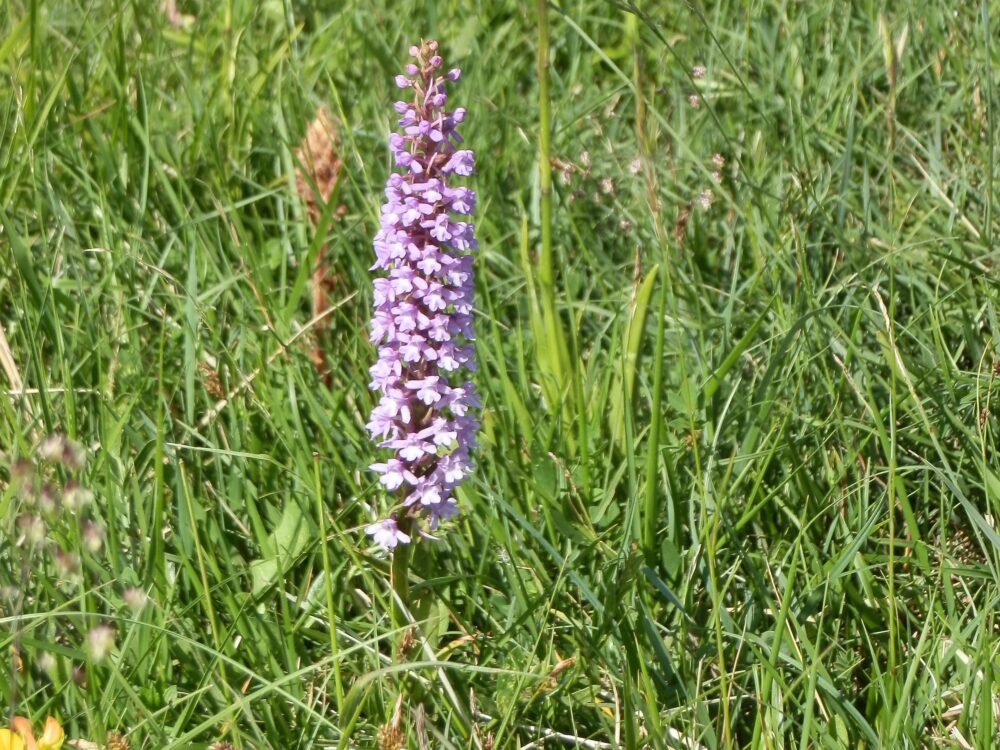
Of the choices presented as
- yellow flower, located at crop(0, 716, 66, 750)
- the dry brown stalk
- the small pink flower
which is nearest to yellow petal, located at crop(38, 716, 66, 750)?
yellow flower, located at crop(0, 716, 66, 750)

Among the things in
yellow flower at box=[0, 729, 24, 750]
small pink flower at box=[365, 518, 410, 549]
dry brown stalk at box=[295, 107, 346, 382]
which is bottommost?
yellow flower at box=[0, 729, 24, 750]

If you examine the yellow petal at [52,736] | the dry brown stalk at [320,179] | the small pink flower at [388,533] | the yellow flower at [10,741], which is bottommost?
the yellow petal at [52,736]

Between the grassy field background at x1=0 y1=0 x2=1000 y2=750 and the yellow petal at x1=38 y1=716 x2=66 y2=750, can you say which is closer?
the yellow petal at x1=38 y1=716 x2=66 y2=750

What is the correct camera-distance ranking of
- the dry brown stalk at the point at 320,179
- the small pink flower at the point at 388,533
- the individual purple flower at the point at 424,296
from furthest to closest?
the dry brown stalk at the point at 320,179, the small pink flower at the point at 388,533, the individual purple flower at the point at 424,296

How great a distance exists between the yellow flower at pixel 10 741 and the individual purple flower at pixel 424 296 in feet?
2.00

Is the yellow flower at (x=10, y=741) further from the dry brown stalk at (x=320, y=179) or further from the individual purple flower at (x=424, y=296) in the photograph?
the dry brown stalk at (x=320, y=179)

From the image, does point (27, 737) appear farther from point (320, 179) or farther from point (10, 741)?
point (320, 179)

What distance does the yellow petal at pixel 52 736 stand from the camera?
5.64 feet

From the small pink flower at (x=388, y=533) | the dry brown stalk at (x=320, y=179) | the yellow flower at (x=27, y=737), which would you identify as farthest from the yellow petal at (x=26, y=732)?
the dry brown stalk at (x=320, y=179)

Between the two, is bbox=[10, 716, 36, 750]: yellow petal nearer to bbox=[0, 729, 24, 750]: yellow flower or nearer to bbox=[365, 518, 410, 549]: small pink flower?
bbox=[0, 729, 24, 750]: yellow flower

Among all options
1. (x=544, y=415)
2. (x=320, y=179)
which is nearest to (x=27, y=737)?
(x=544, y=415)

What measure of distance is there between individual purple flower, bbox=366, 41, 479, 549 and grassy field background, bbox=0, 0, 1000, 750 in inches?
7.5

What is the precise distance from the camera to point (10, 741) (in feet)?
5.42

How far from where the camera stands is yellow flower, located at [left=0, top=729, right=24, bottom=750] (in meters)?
1.65
